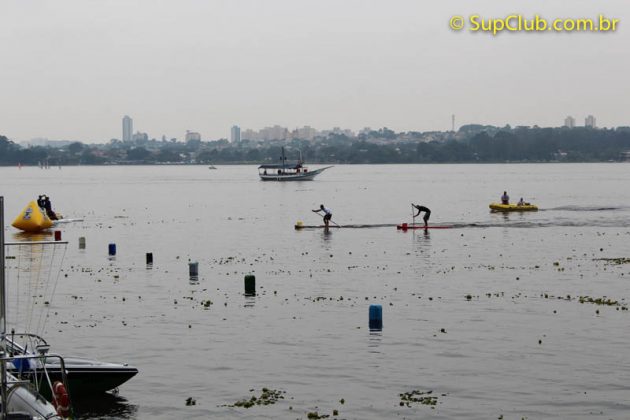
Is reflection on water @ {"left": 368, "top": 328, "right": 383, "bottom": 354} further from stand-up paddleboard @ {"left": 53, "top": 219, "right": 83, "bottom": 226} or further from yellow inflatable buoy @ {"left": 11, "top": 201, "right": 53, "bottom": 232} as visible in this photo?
stand-up paddleboard @ {"left": 53, "top": 219, "right": 83, "bottom": 226}

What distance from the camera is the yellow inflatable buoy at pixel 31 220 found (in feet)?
254

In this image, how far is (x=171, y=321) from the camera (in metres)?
A: 37.1

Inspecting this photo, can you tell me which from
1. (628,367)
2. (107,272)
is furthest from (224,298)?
(628,367)

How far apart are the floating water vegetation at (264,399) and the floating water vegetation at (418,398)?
131 inches

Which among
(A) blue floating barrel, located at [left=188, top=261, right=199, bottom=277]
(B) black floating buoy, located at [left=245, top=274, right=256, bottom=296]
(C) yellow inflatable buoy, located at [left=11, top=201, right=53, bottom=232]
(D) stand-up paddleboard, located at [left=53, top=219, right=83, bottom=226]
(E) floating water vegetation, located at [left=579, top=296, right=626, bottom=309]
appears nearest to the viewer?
(E) floating water vegetation, located at [left=579, top=296, right=626, bottom=309]

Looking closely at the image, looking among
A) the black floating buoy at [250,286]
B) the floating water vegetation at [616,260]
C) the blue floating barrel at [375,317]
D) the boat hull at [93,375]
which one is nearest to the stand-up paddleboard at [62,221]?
the black floating buoy at [250,286]

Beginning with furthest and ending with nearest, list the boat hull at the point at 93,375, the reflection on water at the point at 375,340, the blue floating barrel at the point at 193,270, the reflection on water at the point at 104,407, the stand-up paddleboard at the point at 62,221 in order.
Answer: the stand-up paddleboard at the point at 62,221
the blue floating barrel at the point at 193,270
the reflection on water at the point at 375,340
the boat hull at the point at 93,375
the reflection on water at the point at 104,407

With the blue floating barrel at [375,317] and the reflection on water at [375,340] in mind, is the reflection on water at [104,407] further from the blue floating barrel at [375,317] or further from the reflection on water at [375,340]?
the blue floating barrel at [375,317]

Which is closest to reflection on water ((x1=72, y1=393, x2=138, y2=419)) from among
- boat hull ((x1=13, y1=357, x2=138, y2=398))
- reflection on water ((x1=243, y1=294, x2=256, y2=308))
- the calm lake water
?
the calm lake water

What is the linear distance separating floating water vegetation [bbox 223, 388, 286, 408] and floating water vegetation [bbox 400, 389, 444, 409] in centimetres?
332

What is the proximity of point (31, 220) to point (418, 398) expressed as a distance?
188ft

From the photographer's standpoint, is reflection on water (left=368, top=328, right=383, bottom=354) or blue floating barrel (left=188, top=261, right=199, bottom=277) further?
blue floating barrel (left=188, top=261, right=199, bottom=277)

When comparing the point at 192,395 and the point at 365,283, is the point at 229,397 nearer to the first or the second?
the point at 192,395

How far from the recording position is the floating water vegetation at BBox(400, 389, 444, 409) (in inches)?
1032
